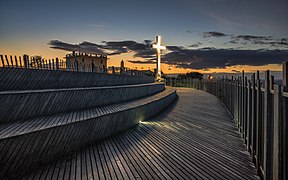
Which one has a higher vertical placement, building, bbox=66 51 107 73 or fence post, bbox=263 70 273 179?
building, bbox=66 51 107 73

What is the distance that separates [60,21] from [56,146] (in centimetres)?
1789

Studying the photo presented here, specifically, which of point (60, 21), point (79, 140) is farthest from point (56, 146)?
point (60, 21)

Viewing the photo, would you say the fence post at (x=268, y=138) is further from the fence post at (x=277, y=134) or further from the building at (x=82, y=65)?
the building at (x=82, y=65)

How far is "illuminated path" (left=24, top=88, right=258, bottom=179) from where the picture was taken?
3340 millimetres

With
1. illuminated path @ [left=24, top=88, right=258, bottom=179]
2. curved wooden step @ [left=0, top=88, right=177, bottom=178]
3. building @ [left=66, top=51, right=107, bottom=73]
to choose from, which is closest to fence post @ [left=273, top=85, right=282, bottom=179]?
illuminated path @ [left=24, top=88, right=258, bottom=179]

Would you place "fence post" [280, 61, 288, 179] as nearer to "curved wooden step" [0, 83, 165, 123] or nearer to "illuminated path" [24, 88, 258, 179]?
"illuminated path" [24, 88, 258, 179]

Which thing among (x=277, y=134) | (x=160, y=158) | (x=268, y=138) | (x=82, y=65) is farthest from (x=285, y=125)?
(x=82, y=65)

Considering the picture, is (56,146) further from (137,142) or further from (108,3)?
(108,3)

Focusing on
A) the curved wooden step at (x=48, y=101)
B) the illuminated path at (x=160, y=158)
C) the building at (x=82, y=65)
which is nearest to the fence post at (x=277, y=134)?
the illuminated path at (x=160, y=158)

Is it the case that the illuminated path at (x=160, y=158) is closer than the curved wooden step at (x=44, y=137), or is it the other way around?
the curved wooden step at (x=44, y=137)

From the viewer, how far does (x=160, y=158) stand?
4.09 metres

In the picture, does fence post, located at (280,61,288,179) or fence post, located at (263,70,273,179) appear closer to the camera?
fence post, located at (280,61,288,179)

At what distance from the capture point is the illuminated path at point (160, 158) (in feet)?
11.0

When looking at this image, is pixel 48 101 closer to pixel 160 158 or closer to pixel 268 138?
pixel 160 158
